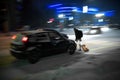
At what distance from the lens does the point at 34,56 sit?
34.6 ft

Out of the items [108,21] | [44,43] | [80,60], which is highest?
[44,43]

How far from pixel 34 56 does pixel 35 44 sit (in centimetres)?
60

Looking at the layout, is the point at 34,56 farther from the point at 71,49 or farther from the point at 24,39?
the point at 71,49

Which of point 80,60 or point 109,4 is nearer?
point 80,60

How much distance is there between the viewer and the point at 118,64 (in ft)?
32.3

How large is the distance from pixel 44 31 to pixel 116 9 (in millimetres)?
66742

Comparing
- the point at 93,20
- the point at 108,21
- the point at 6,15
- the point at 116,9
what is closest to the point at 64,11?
the point at 93,20

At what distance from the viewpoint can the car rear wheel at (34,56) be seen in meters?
10.4

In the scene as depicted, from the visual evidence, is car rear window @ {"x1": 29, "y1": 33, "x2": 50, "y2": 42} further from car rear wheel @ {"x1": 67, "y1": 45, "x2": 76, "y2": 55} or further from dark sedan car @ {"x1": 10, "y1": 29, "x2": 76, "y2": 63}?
car rear wheel @ {"x1": 67, "y1": 45, "x2": 76, "y2": 55}

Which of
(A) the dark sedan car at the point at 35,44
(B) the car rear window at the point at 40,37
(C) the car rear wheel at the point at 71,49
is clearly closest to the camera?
(A) the dark sedan car at the point at 35,44

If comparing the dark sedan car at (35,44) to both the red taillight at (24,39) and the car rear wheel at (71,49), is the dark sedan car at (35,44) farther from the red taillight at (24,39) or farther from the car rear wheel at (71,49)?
the car rear wheel at (71,49)

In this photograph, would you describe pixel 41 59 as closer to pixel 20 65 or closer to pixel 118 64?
pixel 20 65

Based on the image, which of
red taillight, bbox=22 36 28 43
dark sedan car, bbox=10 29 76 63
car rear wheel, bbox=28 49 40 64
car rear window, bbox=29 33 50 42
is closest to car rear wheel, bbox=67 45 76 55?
dark sedan car, bbox=10 29 76 63

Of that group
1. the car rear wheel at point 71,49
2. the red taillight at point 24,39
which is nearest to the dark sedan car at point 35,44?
the red taillight at point 24,39
